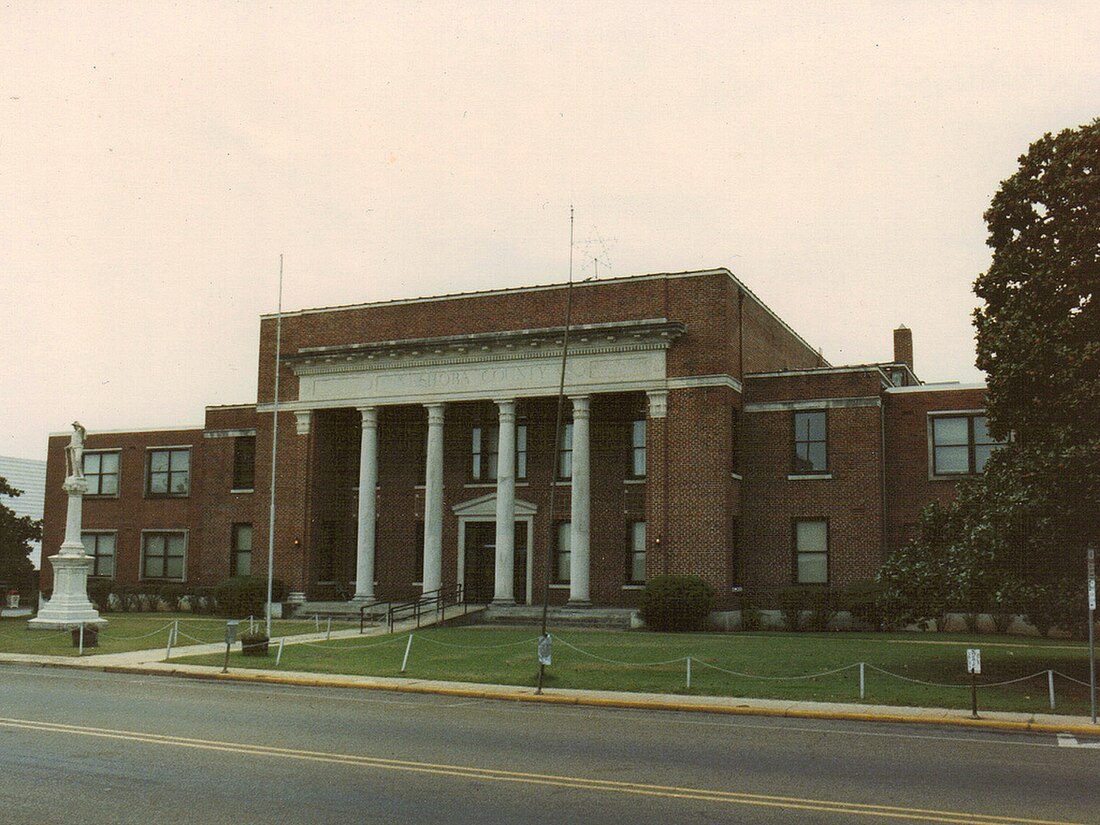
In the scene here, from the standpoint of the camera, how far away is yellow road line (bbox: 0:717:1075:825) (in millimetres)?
9820

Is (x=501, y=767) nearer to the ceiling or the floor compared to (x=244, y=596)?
nearer to the ceiling

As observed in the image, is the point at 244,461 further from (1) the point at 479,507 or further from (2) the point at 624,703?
(2) the point at 624,703

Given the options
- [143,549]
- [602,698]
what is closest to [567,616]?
[602,698]

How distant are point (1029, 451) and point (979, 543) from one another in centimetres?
202

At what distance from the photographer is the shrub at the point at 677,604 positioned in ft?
111

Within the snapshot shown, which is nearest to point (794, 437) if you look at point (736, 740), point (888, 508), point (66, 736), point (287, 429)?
point (888, 508)

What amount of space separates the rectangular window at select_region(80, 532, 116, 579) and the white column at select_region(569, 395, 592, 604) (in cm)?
2548

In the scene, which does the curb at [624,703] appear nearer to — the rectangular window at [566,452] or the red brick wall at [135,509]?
the rectangular window at [566,452]

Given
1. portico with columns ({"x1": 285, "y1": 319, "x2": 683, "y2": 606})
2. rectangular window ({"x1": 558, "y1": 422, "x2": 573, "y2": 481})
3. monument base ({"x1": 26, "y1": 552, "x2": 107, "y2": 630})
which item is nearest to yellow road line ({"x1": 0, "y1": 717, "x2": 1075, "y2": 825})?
monument base ({"x1": 26, "y1": 552, "x2": 107, "y2": 630})

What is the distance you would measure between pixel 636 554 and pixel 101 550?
27.7 m

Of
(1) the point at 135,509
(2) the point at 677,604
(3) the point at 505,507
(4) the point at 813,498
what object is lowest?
(2) the point at 677,604

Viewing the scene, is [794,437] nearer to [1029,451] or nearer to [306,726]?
[1029,451]

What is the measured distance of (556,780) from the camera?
37.7ft

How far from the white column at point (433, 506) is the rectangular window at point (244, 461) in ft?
33.8
